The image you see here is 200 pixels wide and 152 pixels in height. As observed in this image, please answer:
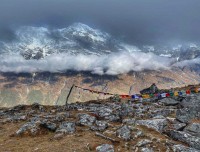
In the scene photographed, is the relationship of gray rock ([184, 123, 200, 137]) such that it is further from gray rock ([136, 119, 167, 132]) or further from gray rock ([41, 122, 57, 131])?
gray rock ([41, 122, 57, 131])

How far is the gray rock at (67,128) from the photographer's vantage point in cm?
3747

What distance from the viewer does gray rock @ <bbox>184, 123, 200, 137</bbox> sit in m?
34.9

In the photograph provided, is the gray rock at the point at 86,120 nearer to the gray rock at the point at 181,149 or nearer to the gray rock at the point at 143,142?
the gray rock at the point at 143,142

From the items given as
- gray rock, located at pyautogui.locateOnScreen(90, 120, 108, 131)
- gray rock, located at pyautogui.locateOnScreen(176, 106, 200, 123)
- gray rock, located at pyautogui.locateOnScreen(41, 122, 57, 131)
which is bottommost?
gray rock, located at pyautogui.locateOnScreen(41, 122, 57, 131)

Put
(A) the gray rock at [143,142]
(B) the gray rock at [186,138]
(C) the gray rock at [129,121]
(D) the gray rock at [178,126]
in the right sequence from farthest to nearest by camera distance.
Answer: (C) the gray rock at [129,121] < (D) the gray rock at [178,126] < (B) the gray rock at [186,138] < (A) the gray rock at [143,142]

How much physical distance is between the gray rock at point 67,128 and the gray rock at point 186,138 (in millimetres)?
10652

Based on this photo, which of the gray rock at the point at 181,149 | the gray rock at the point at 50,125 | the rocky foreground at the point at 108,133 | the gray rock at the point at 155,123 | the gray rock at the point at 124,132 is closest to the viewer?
the gray rock at the point at 181,149

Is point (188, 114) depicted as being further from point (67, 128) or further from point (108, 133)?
point (67, 128)

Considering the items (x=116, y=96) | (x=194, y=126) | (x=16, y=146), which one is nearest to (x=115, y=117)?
(x=194, y=126)

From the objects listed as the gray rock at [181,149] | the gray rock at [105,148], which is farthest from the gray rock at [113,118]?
the gray rock at [181,149]

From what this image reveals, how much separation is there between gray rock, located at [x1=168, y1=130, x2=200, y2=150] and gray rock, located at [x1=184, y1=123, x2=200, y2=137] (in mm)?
973

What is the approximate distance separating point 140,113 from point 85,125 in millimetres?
9821

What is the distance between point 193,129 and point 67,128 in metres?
13.7

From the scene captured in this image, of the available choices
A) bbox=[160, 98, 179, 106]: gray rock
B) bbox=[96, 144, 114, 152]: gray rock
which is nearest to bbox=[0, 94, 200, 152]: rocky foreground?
bbox=[96, 144, 114, 152]: gray rock
